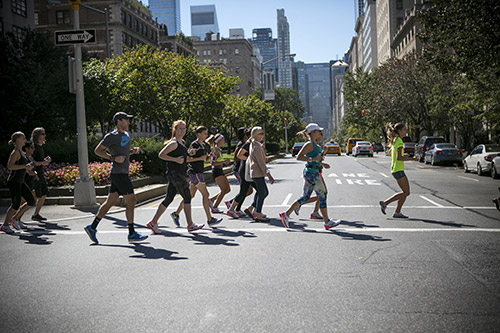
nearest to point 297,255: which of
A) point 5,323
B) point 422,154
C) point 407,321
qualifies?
point 407,321

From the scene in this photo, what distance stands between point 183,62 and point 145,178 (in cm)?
1061

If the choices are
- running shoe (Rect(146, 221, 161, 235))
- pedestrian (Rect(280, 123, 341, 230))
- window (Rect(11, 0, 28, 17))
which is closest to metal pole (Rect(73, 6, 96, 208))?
running shoe (Rect(146, 221, 161, 235))

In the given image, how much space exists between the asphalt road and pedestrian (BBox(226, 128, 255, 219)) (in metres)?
0.82

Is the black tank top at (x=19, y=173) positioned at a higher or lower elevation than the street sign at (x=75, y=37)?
lower

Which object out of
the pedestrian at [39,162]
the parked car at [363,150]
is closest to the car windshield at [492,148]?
the pedestrian at [39,162]

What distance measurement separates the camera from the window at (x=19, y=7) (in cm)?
4097

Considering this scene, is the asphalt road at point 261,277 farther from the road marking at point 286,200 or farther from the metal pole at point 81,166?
the road marking at point 286,200

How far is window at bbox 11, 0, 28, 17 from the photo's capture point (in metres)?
41.0

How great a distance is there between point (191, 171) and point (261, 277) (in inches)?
173

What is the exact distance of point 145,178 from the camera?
55.9ft

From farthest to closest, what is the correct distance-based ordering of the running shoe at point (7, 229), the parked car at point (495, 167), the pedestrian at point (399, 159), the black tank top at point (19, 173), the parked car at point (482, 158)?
the parked car at point (482, 158) → the parked car at point (495, 167) → the pedestrian at point (399, 159) → the black tank top at point (19, 173) → the running shoe at point (7, 229)

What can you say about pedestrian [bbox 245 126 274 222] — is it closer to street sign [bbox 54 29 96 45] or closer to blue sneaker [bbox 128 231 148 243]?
blue sneaker [bbox 128 231 148 243]

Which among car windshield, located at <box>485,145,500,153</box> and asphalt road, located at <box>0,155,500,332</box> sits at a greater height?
car windshield, located at <box>485,145,500,153</box>

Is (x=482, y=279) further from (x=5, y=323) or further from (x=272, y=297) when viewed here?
(x=5, y=323)
